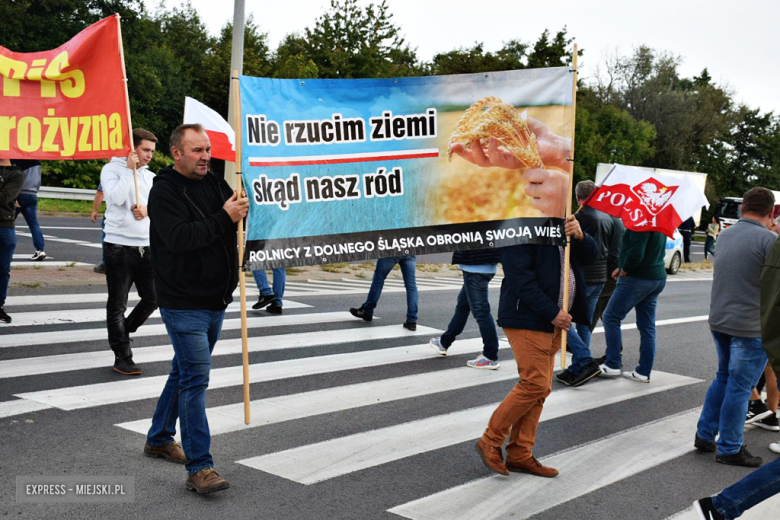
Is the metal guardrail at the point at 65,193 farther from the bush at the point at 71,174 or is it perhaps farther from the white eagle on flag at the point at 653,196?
the white eagle on flag at the point at 653,196

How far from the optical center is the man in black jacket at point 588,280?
320 inches

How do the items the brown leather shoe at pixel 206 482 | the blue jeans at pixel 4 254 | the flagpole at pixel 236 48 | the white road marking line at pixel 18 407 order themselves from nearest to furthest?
the brown leather shoe at pixel 206 482, the white road marking line at pixel 18 407, the blue jeans at pixel 4 254, the flagpole at pixel 236 48

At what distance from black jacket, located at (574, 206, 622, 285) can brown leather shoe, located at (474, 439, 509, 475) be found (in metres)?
3.70

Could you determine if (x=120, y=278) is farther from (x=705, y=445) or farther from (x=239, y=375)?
(x=705, y=445)

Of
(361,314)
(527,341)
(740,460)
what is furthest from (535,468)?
(361,314)

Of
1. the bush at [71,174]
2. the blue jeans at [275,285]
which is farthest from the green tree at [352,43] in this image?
the blue jeans at [275,285]

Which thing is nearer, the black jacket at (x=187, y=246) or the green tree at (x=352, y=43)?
the black jacket at (x=187, y=246)

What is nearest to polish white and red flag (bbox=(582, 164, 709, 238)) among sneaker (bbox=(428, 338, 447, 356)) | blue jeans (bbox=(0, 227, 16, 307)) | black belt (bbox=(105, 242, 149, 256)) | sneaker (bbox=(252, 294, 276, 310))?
sneaker (bbox=(428, 338, 447, 356))

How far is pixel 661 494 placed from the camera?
5113 millimetres

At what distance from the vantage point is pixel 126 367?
7355 mm

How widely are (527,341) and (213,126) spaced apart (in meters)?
6.08

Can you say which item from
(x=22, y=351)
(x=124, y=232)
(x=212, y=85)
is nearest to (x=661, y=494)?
(x=124, y=232)

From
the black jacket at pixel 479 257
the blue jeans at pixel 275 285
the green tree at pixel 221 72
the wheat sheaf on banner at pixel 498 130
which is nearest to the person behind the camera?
the wheat sheaf on banner at pixel 498 130

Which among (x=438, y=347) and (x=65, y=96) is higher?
(x=65, y=96)
